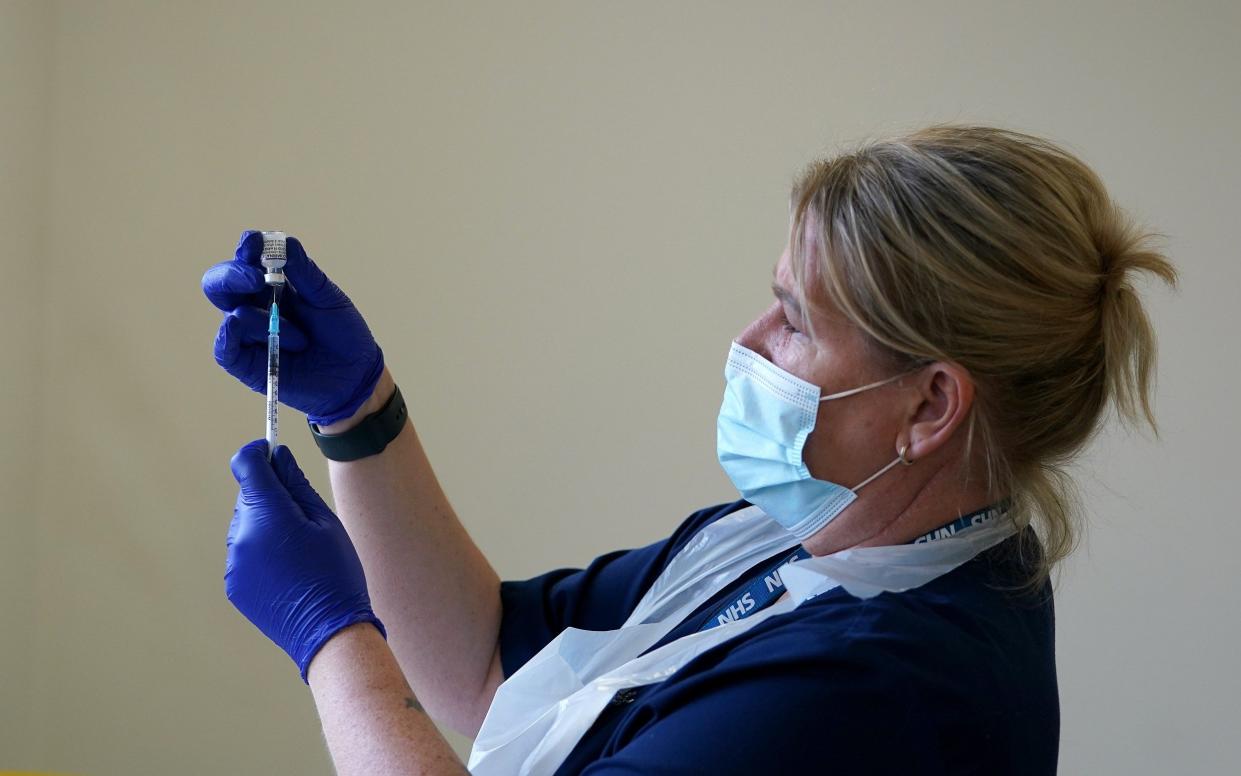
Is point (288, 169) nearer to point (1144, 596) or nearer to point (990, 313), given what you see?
point (990, 313)

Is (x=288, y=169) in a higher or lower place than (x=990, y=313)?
higher

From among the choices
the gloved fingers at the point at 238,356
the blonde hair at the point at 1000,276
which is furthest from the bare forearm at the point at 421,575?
the blonde hair at the point at 1000,276

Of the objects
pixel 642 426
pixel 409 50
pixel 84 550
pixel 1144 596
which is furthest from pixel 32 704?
pixel 1144 596

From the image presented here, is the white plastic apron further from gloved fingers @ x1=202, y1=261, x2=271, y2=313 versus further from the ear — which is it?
gloved fingers @ x1=202, y1=261, x2=271, y2=313

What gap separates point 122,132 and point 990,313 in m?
1.81

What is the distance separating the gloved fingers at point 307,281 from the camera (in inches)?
48.3

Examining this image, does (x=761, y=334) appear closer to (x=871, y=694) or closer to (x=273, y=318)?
(x=871, y=694)

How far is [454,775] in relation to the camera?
3.06 ft

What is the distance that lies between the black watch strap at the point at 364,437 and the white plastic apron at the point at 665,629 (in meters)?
0.30

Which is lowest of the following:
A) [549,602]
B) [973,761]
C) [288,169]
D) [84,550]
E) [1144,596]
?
[1144,596]

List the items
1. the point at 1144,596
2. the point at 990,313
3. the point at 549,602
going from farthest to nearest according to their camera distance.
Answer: the point at 1144,596, the point at 549,602, the point at 990,313

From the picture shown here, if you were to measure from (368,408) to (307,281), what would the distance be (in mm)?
168

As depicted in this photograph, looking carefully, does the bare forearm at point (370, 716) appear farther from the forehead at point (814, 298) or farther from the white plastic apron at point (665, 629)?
the forehead at point (814, 298)

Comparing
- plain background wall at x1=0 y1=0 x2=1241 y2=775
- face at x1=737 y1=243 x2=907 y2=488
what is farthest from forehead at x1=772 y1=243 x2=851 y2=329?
plain background wall at x1=0 y1=0 x2=1241 y2=775
